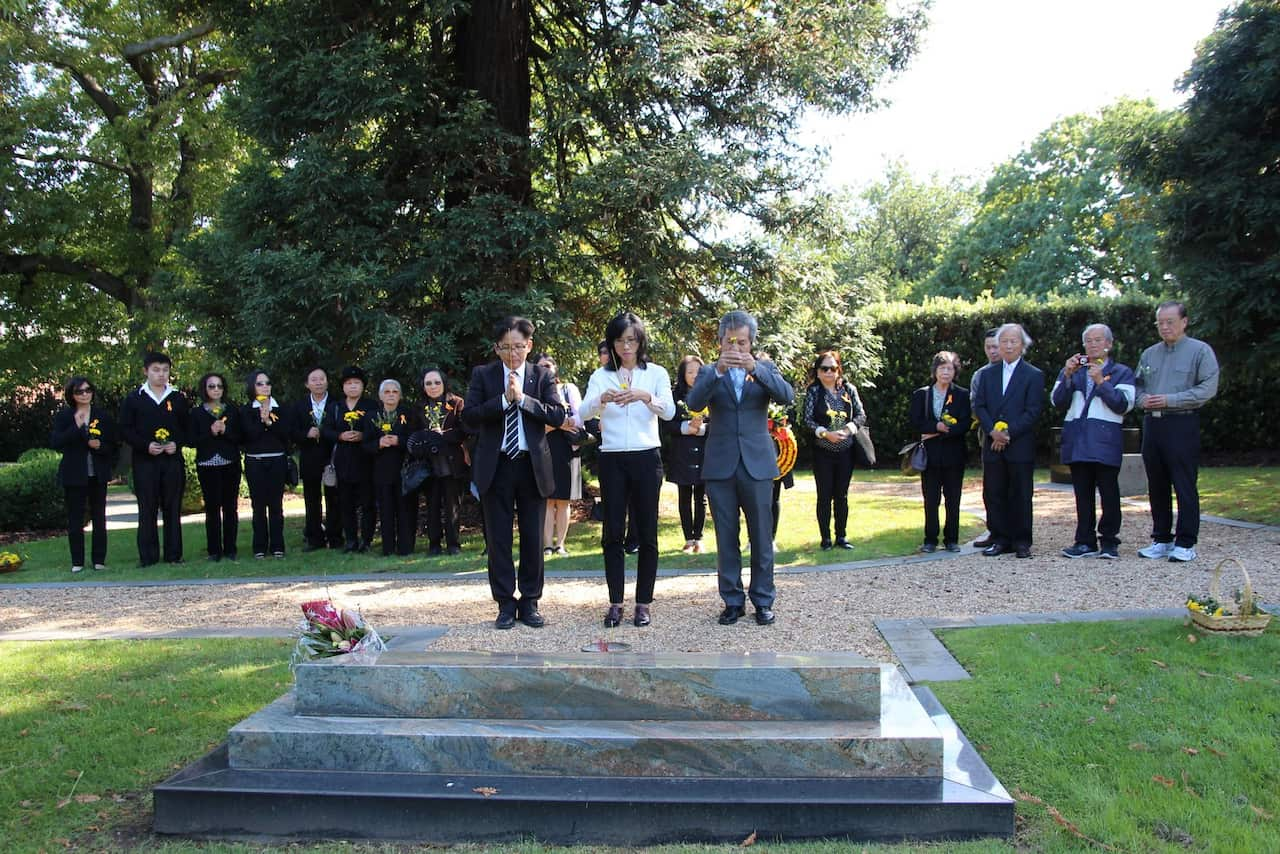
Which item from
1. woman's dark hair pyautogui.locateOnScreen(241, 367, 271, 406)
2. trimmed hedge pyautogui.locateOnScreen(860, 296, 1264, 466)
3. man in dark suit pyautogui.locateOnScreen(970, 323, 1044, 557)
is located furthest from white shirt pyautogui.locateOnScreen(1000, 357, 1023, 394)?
trimmed hedge pyautogui.locateOnScreen(860, 296, 1264, 466)

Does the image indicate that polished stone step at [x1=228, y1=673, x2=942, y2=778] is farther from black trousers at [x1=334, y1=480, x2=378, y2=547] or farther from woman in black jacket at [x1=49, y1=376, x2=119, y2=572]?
woman in black jacket at [x1=49, y1=376, x2=119, y2=572]

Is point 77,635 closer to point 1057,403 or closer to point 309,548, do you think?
point 309,548

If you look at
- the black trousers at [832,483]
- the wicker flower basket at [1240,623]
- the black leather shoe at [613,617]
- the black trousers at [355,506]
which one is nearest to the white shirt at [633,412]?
the black leather shoe at [613,617]

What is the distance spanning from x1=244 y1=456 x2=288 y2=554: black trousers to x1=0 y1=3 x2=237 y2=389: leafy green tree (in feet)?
31.8

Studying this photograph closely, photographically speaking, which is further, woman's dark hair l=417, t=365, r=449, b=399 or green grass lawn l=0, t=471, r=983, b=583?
woman's dark hair l=417, t=365, r=449, b=399

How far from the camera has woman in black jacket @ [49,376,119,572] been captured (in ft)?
32.8

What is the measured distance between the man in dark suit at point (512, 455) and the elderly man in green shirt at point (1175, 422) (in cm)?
557

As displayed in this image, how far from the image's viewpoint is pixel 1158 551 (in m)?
8.31

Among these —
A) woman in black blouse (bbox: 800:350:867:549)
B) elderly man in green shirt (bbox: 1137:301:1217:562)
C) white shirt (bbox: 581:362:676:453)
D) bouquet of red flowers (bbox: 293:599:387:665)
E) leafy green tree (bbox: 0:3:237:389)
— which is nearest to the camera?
bouquet of red flowers (bbox: 293:599:387:665)

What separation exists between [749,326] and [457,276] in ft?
16.7

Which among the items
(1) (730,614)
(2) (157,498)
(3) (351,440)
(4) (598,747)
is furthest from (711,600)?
(2) (157,498)

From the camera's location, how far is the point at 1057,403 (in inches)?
346

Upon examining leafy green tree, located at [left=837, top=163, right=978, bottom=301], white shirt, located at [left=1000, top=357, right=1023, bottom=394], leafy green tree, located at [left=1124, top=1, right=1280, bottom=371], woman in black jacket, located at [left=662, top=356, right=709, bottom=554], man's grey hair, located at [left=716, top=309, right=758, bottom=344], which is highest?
leafy green tree, located at [left=837, top=163, right=978, bottom=301]

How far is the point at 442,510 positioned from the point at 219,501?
2.71 meters
